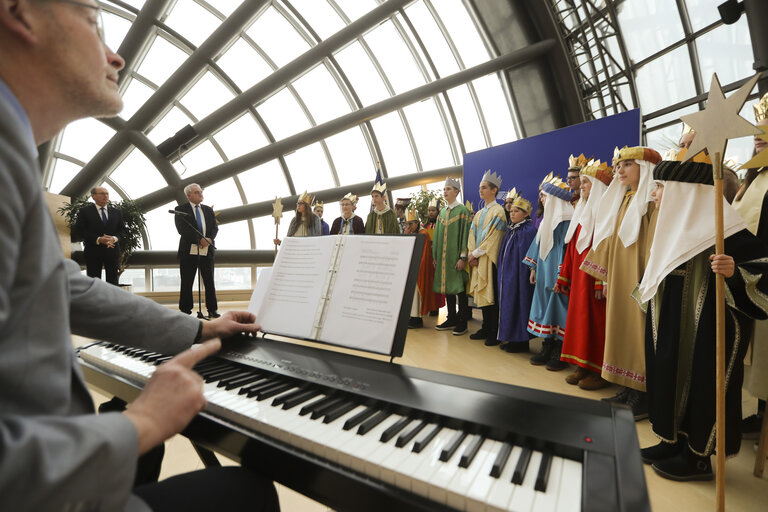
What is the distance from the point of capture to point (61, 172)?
10828 millimetres

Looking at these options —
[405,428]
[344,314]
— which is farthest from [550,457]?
[344,314]

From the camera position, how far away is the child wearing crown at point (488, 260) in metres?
4.19

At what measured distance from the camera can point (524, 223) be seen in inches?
156

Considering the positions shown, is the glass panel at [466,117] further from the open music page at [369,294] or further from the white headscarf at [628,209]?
the open music page at [369,294]

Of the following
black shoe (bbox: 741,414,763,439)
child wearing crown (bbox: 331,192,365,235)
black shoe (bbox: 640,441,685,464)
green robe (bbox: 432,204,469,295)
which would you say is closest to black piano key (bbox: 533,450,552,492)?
black shoe (bbox: 640,441,685,464)

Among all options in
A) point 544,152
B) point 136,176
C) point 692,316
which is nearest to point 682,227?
point 692,316

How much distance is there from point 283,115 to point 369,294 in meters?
10.6

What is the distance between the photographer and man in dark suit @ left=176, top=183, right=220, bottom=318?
5.26m

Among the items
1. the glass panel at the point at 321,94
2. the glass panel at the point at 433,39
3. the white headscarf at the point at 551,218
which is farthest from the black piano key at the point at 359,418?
the glass panel at the point at 321,94

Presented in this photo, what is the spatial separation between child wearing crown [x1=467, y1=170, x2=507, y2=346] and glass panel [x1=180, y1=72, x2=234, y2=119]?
8.41m

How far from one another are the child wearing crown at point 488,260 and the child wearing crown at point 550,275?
723 millimetres

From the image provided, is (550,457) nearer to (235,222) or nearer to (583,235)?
(583,235)

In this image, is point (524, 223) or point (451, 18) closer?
point (524, 223)

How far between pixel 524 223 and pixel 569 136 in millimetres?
1872
